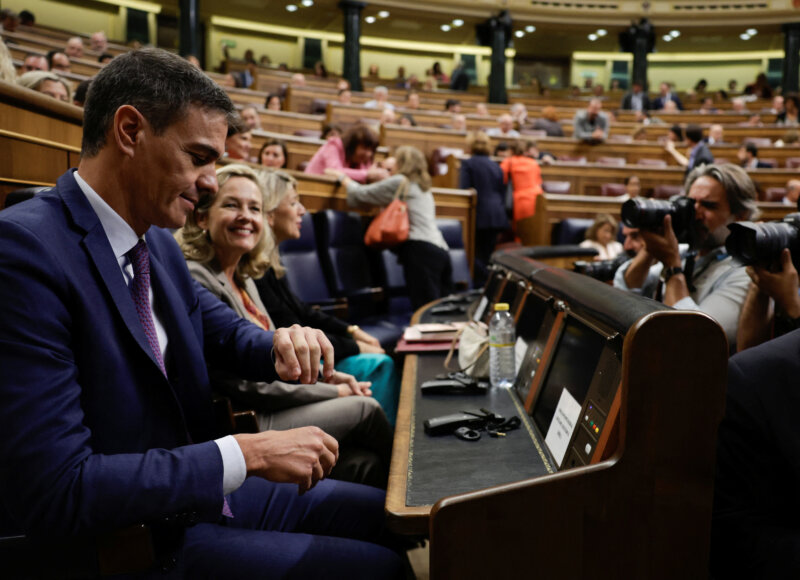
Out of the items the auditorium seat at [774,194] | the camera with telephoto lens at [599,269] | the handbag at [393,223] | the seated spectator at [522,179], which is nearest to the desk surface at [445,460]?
the camera with telephoto lens at [599,269]

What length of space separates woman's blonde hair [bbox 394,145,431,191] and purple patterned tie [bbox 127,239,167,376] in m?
2.50

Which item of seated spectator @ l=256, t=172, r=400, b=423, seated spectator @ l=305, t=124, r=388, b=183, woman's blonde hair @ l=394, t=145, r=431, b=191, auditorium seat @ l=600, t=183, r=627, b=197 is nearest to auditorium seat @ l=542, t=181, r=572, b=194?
auditorium seat @ l=600, t=183, r=627, b=197

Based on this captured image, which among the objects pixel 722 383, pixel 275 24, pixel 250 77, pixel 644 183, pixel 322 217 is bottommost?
pixel 722 383

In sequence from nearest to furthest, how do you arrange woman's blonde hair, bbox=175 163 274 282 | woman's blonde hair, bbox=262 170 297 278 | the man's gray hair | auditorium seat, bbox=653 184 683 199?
woman's blonde hair, bbox=175 163 274 282, the man's gray hair, woman's blonde hair, bbox=262 170 297 278, auditorium seat, bbox=653 184 683 199

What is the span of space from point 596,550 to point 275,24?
14418mm

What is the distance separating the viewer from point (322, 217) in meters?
3.20

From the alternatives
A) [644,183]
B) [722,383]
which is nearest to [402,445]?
[722,383]

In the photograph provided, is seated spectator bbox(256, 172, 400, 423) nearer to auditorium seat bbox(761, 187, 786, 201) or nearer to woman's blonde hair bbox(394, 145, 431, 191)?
woman's blonde hair bbox(394, 145, 431, 191)

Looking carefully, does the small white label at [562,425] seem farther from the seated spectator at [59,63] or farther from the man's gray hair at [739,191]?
the seated spectator at [59,63]

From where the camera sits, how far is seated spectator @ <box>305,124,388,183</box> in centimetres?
353

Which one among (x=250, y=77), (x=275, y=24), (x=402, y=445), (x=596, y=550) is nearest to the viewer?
(x=596, y=550)

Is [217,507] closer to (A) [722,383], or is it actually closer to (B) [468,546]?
(B) [468,546]

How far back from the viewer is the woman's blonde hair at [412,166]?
130 inches

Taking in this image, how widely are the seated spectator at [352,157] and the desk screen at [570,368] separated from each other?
8.17 ft
